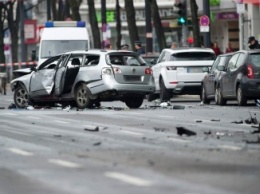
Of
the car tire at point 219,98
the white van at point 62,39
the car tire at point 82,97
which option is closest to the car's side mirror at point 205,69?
A: the car tire at point 219,98

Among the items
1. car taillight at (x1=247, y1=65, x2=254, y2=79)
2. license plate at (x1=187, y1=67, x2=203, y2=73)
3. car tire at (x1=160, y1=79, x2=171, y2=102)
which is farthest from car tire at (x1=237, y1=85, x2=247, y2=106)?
car tire at (x1=160, y1=79, x2=171, y2=102)

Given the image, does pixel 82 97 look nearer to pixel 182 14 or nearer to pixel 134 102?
pixel 134 102

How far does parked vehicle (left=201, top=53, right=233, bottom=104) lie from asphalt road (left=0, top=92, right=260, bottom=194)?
7.70 meters

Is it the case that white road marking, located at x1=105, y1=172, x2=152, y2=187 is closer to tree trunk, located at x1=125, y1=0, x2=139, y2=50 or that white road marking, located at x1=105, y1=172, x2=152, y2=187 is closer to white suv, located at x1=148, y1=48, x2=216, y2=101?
white suv, located at x1=148, y1=48, x2=216, y2=101

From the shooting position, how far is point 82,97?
29.2 m

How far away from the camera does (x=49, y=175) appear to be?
1257cm

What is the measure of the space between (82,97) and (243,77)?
165 inches

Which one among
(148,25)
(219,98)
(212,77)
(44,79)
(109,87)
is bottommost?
(219,98)

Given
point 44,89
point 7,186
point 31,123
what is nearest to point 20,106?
point 44,89

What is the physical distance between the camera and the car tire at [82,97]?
29031mm

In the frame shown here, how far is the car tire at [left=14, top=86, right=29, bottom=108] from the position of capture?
31.2m

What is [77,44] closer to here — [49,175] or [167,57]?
[167,57]

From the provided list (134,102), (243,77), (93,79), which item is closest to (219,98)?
(243,77)

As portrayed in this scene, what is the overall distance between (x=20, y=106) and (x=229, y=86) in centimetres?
564
